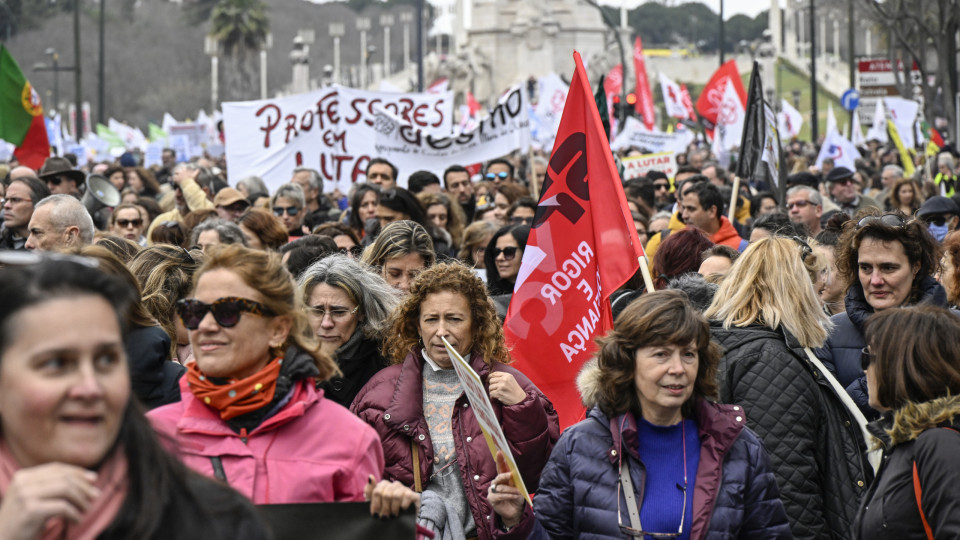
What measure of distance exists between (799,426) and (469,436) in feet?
3.64

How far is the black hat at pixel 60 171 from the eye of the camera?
1054 cm

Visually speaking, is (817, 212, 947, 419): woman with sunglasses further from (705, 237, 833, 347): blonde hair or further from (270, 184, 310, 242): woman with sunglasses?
(270, 184, 310, 242): woman with sunglasses

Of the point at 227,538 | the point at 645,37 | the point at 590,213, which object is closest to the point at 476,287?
the point at 590,213

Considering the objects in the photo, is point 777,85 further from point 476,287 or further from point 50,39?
point 476,287

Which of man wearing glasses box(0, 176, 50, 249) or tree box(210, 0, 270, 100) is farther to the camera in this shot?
tree box(210, 0, 270, 100)

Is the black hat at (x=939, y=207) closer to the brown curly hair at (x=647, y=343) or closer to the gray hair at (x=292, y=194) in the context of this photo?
the gray hair at (x=292, y=194)

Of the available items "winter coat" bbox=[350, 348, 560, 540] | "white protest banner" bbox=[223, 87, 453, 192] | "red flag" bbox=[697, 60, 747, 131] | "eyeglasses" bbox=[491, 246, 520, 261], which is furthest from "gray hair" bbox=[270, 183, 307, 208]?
"red flag" bbox=[697, 60, 747, 131]

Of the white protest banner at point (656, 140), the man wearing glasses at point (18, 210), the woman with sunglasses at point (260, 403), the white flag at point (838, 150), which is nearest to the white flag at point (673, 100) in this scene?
the white protest banner at point (656, 140)

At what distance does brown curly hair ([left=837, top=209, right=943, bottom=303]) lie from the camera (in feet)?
17.6

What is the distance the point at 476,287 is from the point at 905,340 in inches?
64.9

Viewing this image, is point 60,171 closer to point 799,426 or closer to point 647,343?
point 799,426

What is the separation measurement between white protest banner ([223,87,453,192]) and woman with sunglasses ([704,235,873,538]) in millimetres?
8432

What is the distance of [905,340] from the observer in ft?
11.6

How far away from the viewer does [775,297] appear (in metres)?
4.66
